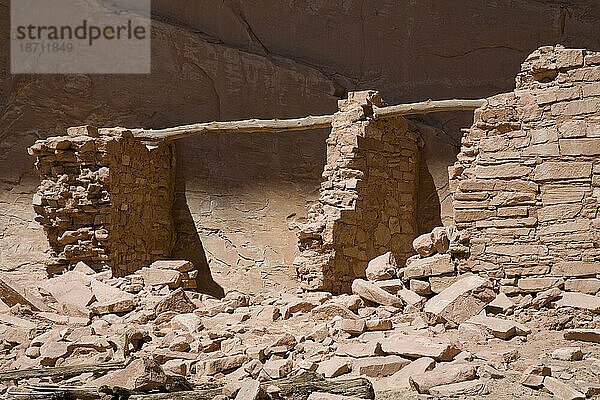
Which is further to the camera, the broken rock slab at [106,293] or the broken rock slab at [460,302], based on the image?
the broken rock slab at [106,293]

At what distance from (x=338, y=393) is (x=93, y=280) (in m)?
5.46

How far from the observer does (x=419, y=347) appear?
4.77 m

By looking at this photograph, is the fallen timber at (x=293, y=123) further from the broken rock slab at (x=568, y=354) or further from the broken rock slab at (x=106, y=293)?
the broken rock slab at (x=568, y=354)

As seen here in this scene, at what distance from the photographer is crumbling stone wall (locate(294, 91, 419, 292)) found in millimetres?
9008

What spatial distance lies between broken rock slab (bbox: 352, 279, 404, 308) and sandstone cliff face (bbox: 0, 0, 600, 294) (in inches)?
182

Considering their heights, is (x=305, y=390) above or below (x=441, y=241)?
below

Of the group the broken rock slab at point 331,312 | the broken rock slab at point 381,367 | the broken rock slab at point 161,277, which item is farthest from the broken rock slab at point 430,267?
the broken rock slab at point 161,277

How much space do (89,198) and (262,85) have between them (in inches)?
161

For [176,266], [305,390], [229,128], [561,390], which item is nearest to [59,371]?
[305,390]

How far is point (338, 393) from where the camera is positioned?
4.22 meters

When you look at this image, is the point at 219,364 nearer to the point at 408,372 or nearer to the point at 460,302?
the point at 408,372

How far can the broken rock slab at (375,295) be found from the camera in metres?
6.18

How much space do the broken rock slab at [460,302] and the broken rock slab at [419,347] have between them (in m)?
0.62

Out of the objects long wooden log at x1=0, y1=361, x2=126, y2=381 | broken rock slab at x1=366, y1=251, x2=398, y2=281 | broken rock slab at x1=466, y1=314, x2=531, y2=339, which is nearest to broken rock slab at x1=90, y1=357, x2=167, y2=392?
long wooden log at x1=0, y1=361, x2=126, y2=381
